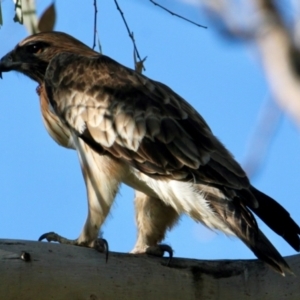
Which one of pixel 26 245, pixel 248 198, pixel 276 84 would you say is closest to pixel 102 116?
pixel 248 198

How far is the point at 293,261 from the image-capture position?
3.69 meters

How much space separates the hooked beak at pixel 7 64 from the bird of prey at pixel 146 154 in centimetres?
28

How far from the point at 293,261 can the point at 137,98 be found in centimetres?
143

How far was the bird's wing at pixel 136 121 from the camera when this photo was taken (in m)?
4.21

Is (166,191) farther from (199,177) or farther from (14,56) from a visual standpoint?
(14,56)

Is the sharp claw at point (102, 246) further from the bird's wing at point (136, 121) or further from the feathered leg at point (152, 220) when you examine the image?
the feathered leg at point (152, 220)

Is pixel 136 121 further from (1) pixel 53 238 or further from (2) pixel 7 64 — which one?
(2) pixel 7 64

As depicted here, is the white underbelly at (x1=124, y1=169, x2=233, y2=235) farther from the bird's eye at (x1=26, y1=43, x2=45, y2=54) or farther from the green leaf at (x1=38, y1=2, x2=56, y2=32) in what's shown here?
the bird's eye at (x1=26, y1=43, x2=45, y2=54)

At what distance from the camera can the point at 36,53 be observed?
547 centimetres

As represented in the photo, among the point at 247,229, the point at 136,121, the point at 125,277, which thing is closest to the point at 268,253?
the point at 247,229

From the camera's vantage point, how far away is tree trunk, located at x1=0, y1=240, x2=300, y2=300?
129 inches

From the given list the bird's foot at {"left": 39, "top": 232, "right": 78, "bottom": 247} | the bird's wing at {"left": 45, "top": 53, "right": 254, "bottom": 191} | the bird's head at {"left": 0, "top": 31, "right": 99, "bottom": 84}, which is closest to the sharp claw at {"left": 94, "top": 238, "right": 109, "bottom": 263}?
the bird's foot at {"left": 39, "top": 232, "right": 78, "bottom": 247}

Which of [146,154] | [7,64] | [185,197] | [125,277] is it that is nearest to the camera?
[125,277]

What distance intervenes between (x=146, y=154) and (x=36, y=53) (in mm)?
1482
